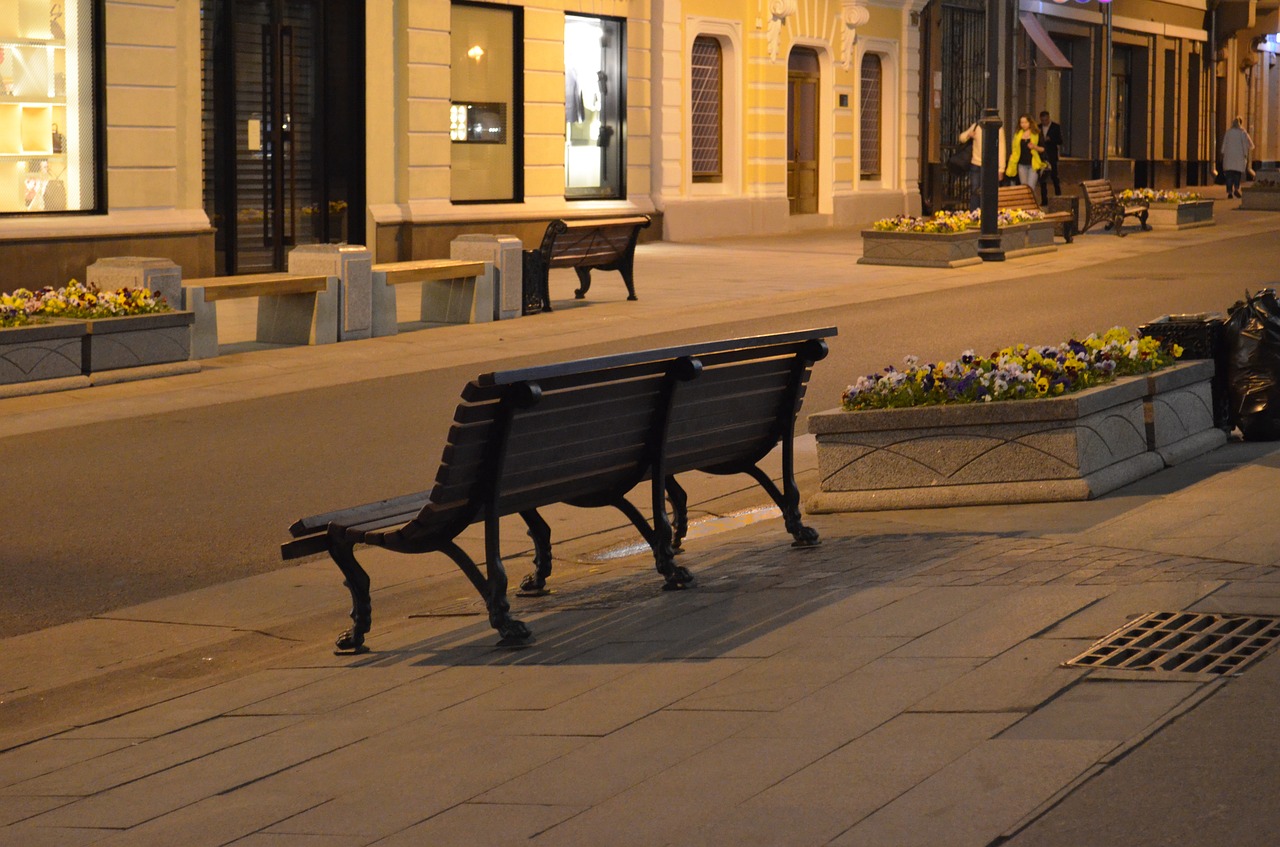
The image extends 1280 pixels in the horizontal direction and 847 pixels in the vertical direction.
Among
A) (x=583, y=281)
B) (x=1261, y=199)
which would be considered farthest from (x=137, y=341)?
(x=1261, y=199)

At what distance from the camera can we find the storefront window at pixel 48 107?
1988 cm

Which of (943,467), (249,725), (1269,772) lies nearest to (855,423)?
(943,467)

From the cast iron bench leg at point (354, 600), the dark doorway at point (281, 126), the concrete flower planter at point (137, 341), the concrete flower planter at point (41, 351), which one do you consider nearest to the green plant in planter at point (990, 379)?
the cast iron bench leg at point (354, 600)

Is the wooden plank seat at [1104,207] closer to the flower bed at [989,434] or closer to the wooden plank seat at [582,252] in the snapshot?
the wooden plank seat at [582,252]

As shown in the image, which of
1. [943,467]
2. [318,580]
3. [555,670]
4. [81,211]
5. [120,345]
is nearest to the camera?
[555,670]

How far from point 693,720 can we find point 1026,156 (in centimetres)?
3088

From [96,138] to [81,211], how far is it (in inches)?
34.3

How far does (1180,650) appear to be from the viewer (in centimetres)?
559

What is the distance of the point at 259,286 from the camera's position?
1582 cm

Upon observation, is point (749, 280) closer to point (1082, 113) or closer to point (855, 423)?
point (855, 423)

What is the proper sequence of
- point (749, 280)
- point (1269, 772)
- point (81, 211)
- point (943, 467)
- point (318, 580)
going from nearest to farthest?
point (1269, 772) → point (318, 580) → point (943, 467) → point (81, 211) → point (749, 280)

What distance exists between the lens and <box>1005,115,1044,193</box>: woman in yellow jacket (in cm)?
3441

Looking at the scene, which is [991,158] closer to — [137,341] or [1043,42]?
[137,341]

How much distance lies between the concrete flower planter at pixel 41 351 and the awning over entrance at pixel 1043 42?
34277 mm
